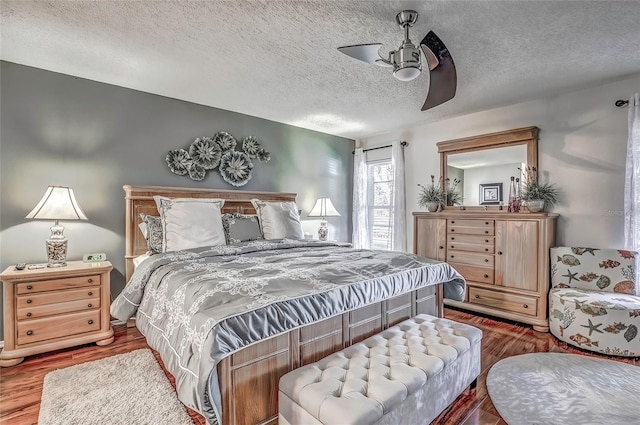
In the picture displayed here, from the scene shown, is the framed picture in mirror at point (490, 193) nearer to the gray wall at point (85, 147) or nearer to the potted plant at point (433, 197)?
the potted plant at point (433, 197)

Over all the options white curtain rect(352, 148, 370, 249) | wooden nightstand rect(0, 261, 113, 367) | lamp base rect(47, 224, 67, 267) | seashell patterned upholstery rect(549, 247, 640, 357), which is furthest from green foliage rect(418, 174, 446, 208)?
lamp base rect(47, 224, 67, 267)

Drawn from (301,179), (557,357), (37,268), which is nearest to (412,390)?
(557,357)

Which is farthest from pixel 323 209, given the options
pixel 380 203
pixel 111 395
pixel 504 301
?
pixel 111 395

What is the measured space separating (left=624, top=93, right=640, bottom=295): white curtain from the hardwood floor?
1.15 meters


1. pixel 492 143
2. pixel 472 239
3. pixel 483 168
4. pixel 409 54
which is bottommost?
pixel 472 239

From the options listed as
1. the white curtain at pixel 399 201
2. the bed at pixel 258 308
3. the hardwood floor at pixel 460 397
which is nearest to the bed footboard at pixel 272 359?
the bed at pixel 258 308

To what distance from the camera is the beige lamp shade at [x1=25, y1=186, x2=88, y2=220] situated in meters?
2.58

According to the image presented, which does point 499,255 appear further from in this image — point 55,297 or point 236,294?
point 55,297

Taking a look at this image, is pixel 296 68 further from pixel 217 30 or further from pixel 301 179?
pixel 301 179

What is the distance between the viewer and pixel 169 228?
2.94 metres

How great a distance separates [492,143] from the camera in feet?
12.9

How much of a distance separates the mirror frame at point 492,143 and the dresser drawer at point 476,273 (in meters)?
0.80

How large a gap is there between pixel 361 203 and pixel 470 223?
6.44 feet

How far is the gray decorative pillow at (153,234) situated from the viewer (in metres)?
2.97
